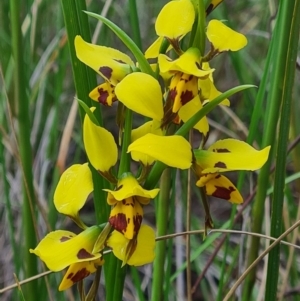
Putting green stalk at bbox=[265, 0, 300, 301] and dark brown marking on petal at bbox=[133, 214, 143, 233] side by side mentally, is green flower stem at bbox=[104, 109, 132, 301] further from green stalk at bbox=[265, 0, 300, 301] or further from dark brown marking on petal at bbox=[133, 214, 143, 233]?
green stalk at bbox=[265, 0, 300, 301]

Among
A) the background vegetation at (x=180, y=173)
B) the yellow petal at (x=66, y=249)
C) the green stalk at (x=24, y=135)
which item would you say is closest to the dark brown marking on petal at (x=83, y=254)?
the yellow petal at (x=66, y=249)

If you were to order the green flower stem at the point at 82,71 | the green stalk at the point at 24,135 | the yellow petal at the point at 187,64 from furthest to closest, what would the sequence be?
the green stalk at the point at 24,135 < the green flower stem at the point at 82,71 < the yellow petal at the point at 187,64

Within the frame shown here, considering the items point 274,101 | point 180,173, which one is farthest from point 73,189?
point 180,173

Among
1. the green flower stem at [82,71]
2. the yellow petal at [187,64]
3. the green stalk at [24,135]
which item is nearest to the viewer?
the yellow petal at [187,64]

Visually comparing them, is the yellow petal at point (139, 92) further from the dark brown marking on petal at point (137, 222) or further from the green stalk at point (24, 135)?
the green stalk at point (24, 135)

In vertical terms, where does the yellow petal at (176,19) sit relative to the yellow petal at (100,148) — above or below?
above

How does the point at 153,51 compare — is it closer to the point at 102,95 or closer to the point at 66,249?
the point at 102,95

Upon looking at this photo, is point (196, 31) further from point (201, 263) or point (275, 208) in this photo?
point (201, 263)

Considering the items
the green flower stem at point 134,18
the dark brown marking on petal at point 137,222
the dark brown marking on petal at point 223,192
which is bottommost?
the dark brown marking on petal at point 137,222
